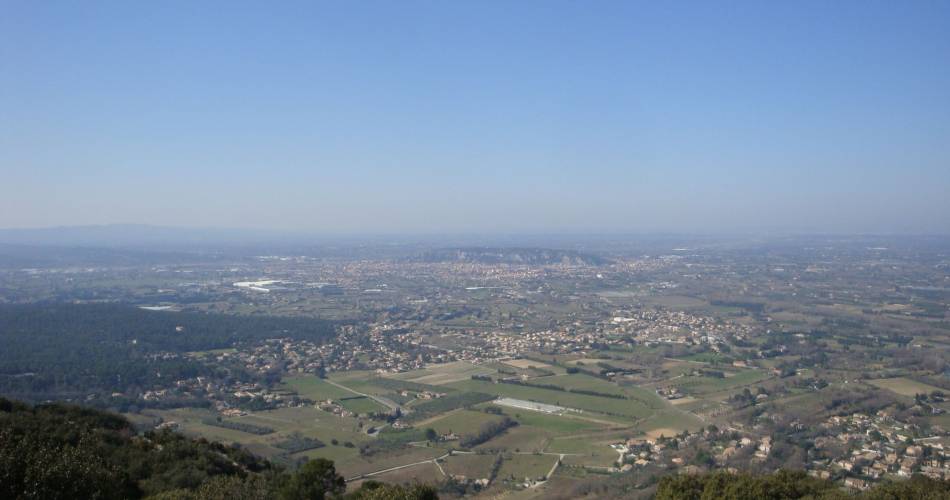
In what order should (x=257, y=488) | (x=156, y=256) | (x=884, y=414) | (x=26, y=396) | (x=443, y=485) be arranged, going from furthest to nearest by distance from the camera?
(x=156, y=256), (x=26, y=396), (x=884, y=414), (x=443, y=485), (x=257, y=488)

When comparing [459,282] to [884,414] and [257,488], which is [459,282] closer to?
[884,414]

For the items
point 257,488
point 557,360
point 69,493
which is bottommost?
point 557,360

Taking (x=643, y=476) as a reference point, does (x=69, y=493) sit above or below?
above

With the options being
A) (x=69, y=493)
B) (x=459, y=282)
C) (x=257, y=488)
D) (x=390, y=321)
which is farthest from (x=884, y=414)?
(x=459, y=282)

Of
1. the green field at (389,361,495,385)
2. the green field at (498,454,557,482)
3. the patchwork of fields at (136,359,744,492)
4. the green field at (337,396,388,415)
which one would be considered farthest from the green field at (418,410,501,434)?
the green field at (389,361,495,385)

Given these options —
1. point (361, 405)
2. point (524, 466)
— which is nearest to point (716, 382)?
point (524, 466)

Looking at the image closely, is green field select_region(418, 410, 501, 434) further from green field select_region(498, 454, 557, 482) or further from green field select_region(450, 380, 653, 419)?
green field select_region(450, 380, 653, 419)
